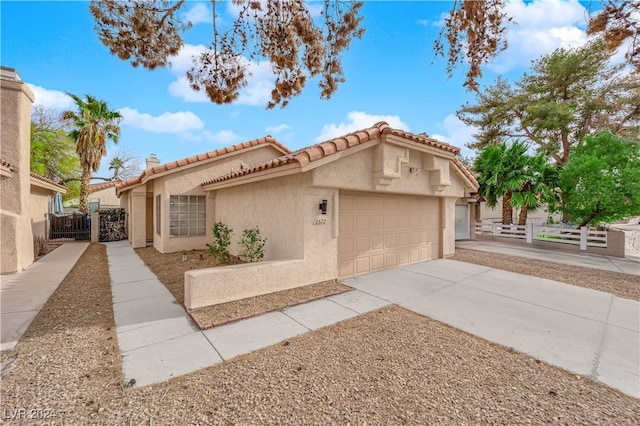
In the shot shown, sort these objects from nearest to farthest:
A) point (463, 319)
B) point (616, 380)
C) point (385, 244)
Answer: point (616, 380) → point (463, 319) → point (385, 244)

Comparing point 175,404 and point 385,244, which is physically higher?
point 385,244

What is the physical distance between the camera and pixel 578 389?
326cm

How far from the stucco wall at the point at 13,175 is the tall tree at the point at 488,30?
12.3 meters

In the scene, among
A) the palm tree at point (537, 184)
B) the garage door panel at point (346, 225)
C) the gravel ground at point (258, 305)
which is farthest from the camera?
the palm tree at point (537, 184)

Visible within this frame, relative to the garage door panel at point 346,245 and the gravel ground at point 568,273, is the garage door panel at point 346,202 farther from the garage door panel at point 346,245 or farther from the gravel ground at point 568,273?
the gravel ground at point 568,273

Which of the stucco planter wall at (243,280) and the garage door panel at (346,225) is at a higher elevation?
the garage door panel at (346,225)

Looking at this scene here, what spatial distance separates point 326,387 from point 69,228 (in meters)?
21.5

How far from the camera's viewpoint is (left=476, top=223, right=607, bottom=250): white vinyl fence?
13228 mm

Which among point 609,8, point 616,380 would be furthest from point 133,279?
point 609,8

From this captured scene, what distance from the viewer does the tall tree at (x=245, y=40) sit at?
5164mm

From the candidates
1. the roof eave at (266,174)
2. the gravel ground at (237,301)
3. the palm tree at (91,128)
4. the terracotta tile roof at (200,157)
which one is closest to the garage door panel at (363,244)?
the gravel ground at (237,301)

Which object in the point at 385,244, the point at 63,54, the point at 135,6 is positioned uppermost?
the point at 63,54

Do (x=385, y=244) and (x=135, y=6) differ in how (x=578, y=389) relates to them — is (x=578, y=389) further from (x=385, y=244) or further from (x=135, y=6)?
(x=135, y=6)

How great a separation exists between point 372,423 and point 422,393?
805mm
